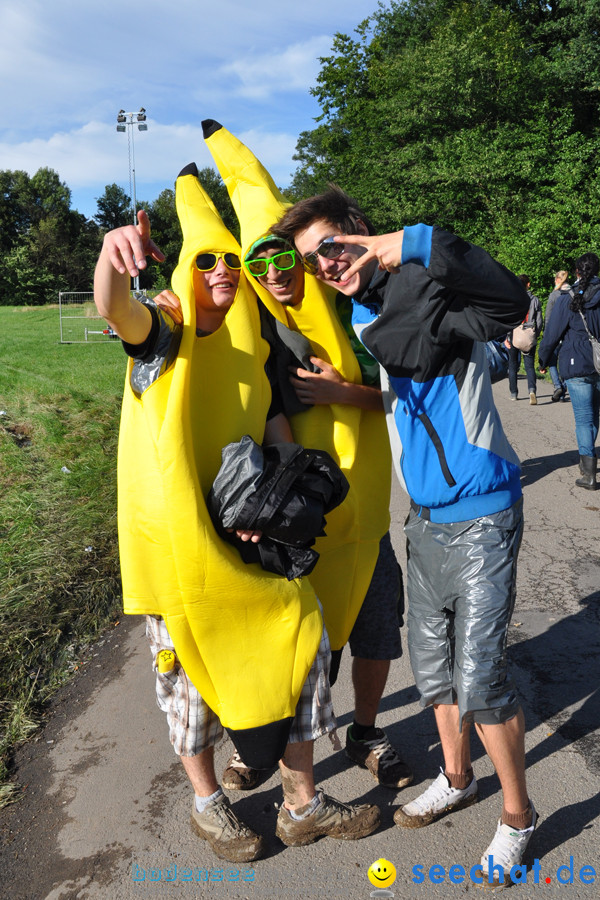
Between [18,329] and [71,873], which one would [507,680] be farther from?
[18,329]

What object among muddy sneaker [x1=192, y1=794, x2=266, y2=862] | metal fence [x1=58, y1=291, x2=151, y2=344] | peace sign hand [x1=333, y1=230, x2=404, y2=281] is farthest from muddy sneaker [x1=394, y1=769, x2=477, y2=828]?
metal fence [x1=58, y1=291, x2=151, y2=344]

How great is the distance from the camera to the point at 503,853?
7.78ft

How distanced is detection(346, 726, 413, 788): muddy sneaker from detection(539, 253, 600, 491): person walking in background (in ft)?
14.7

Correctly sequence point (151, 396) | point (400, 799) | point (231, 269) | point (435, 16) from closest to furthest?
point (151, 396), point (231, 269), point (400, 799), point (435, 16)

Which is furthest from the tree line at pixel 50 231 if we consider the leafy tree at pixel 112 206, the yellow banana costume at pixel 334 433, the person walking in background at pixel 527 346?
the yellow banana costume at pixel 334 433

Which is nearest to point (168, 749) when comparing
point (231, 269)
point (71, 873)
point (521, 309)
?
point (71, 873)

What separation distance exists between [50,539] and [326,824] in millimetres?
3379

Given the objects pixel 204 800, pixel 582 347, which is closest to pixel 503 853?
pixel 204 800

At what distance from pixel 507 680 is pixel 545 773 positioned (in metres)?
0.83

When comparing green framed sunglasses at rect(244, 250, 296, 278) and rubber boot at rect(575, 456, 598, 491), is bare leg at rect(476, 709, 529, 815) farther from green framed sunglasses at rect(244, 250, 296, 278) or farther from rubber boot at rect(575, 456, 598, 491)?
rubber boot at rect(575, 456, 598, 491)

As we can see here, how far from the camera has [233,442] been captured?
7.80 feet

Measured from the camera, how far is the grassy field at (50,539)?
381 cm

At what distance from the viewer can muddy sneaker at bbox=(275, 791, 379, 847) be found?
2.58 metres

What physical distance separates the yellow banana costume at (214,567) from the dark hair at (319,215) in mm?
224
